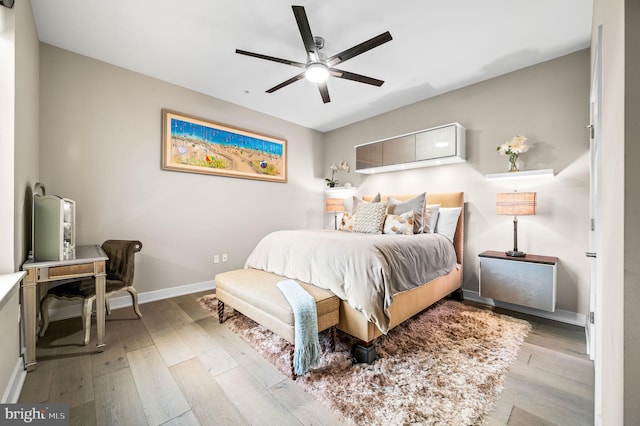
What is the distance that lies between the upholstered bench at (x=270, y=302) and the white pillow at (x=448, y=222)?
6.57ft

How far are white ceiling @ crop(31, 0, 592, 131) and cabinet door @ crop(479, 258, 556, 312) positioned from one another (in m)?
2.19

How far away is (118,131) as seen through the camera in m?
3.01

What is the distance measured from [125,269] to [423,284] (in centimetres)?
283

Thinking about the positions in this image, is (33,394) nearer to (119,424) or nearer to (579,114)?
(119,424)

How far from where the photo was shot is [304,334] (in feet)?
5.63

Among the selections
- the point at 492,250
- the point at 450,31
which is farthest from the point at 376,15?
the point at 492,250

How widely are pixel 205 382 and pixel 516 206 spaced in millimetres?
3179

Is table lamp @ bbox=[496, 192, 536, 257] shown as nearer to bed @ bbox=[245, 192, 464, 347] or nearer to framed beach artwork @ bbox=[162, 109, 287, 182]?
bed @ bbox=[245, 192, 464, 347]

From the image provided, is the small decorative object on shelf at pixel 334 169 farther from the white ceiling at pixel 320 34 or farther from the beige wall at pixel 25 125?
the beige wall at pixel 25 125

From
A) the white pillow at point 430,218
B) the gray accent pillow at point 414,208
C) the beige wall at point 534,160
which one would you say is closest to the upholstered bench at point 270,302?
the gray accent pillow at point 414,208

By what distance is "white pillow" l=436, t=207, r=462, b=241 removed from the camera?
3.29 meters

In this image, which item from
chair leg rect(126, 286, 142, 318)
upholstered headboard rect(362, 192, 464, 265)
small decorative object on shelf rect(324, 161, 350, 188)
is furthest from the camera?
small decorative object on shelf rect(324, 161, 350, 188)

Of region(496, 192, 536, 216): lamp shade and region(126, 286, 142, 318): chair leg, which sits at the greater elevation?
region(496, 192, 536, 216): lamp shade

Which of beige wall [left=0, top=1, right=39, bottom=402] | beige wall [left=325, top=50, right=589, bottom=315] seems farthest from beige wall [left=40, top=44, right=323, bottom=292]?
beige wall [left=325, top=50, right=589, bottom=315]
